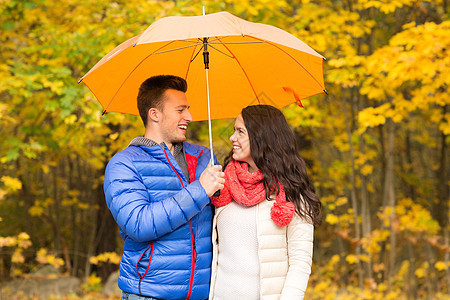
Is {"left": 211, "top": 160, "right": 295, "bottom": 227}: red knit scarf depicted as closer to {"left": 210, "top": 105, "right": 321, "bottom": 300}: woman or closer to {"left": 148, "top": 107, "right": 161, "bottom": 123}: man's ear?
{"left": 210, "top": 105, "right": 321, "bottom": 300}: woman

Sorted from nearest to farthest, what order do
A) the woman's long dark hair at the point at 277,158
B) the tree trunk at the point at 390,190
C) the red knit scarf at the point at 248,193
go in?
the red knit scarf at the point at 248,193 → the woman's long dark hair at the point at 277,158 → the tree trunk at the point at 390,190

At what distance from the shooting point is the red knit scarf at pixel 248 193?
228 centimetres

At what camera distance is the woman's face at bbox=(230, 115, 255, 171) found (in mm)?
2439

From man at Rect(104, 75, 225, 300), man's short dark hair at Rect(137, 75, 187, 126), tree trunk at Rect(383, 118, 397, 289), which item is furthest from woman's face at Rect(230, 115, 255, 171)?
tree trunk at Rect(383, 118, 397, 289)

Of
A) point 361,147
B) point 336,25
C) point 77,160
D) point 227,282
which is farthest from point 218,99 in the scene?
point 77,160

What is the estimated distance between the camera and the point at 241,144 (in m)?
2.44

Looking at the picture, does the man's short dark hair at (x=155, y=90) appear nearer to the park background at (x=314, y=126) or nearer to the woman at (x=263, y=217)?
the woman at (x=263, y=217)

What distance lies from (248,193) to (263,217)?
135mm

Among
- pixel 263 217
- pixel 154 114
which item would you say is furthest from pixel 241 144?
pixel 154 114

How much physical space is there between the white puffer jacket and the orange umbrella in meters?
0.77

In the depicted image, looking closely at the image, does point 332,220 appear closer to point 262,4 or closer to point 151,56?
point 262,4

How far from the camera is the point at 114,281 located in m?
7.40

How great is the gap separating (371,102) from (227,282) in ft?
18.1

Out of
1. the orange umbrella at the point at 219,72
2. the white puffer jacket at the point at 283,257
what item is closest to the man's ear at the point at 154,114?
the orange umbrella at the point at 219,72
